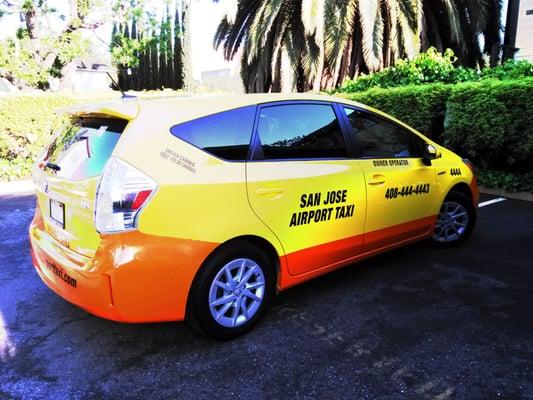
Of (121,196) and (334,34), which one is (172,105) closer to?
(121,196)

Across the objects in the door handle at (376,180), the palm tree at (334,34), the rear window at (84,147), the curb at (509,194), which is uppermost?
the palm tree at (334,34)

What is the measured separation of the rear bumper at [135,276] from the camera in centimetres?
268

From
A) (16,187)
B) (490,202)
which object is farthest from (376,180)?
(16,187)

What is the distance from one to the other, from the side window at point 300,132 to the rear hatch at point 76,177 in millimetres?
945

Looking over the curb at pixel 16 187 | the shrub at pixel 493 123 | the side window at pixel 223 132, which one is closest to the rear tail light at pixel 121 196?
the side window at pixel 223 132

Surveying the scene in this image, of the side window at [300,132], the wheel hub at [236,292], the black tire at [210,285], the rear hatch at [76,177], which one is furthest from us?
the side window at [300,132]

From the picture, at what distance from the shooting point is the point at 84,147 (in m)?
3.08

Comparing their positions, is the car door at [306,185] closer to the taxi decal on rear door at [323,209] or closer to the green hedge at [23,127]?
the taxi decal on rear door at [323,209]

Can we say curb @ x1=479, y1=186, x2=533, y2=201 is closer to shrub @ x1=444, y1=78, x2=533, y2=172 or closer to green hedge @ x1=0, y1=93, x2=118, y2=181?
shrub @ x1=444, y1=78, x2=533, y2=172

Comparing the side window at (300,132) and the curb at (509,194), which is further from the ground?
the side window at (300,132)

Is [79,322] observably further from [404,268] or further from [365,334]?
[404,268]

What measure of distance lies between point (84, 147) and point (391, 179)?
7.86 feet

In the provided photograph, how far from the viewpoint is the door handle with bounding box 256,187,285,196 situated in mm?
3130

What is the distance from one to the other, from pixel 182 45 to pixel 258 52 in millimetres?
13556
